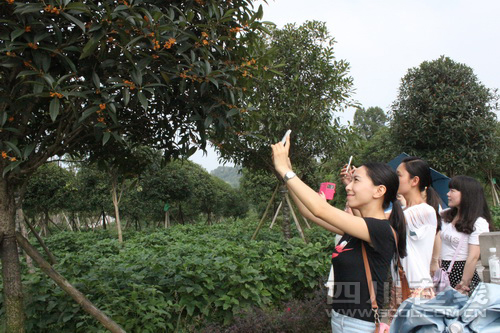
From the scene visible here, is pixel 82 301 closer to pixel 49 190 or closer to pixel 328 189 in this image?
pixel 328 189

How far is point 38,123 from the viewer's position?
119 inches

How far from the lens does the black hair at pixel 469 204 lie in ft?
9.73

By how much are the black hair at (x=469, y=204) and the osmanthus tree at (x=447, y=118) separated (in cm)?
597

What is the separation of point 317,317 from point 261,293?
24.0 inches

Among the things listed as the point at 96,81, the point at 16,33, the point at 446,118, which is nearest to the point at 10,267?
the point at 96,81

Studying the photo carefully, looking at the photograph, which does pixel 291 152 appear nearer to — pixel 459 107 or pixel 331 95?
pixel 331 95

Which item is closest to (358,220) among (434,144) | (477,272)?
(477,272)

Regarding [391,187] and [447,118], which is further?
[447,118]

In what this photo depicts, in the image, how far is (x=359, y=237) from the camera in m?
1.75

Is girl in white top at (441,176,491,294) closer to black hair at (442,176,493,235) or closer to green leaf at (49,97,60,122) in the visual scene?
black hair at (442,176,493,235)

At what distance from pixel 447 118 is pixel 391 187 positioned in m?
7.66

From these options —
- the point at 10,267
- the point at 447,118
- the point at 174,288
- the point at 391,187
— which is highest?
the point at 447,118

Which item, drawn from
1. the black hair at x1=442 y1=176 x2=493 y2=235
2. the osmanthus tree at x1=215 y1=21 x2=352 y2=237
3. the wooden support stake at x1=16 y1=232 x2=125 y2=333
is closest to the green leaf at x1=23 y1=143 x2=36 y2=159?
the wooden support stake at x1=16 y1=232 x2=125 y2=333

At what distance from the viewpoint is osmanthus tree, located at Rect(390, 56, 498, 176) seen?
28.1 ft
